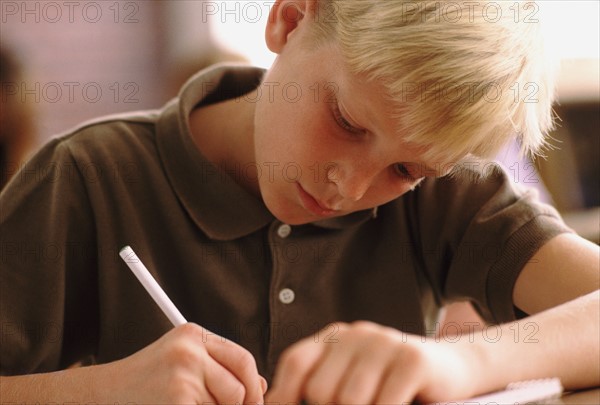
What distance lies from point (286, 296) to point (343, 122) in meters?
0.23

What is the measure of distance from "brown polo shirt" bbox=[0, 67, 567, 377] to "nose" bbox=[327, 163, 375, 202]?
156 millimetres

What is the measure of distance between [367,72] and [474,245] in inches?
11.4

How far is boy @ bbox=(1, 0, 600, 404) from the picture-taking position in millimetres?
611

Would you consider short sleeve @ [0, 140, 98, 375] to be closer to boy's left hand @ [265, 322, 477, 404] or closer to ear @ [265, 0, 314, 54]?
ear @ [265, 0, 314, 54]

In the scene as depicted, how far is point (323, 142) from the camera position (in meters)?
0.72

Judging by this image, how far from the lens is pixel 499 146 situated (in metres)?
0.75

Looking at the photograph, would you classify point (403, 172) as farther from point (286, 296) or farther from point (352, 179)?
point (286, 296)

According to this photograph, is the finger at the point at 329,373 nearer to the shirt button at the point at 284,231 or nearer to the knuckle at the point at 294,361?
the knuckle at the point at 294,361

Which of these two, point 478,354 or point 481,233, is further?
point 481,233

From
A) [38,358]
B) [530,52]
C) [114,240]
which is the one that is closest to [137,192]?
[114,240]

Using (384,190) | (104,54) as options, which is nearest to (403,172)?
(384,190)

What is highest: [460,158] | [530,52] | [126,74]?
[530,52]

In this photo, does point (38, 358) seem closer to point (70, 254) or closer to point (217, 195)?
point (70, 254)

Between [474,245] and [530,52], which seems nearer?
[530,52]
